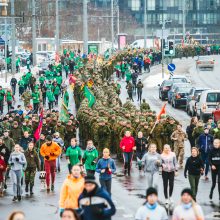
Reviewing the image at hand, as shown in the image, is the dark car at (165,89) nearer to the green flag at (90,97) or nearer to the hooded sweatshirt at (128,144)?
the green flag at (90,97)

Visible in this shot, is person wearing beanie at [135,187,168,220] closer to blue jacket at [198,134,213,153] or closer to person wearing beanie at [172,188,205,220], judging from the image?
person wearing beanie at [172,188,205,220]

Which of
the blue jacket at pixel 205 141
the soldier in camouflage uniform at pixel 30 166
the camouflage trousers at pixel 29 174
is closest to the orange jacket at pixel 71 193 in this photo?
the soldier in camouflage uniform at pixel 30 166

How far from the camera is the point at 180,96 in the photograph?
170ft

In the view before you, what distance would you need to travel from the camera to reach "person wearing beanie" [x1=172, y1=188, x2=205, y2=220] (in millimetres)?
14305

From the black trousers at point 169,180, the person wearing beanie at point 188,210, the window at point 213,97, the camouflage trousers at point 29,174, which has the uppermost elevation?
the person wearing beanie at point 188,210

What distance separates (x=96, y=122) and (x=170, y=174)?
947 centimetres

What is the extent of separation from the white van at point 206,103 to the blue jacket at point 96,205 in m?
29.5

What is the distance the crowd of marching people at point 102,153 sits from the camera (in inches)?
565

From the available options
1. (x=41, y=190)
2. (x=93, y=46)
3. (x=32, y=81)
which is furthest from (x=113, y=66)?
(x=41, y=190)

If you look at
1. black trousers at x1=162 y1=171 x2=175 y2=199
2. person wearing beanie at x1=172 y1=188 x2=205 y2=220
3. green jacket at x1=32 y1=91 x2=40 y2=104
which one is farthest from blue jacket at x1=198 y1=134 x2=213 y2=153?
green jacket at x1=32 y1=91 x2=40 y2=104

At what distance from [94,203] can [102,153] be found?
600 inches

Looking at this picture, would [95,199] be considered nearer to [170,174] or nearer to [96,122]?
[170,174]

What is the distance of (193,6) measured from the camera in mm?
187250

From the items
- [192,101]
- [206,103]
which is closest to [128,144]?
[206,103]
